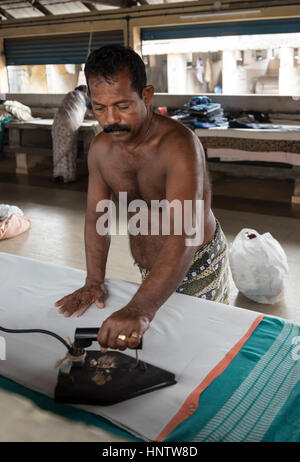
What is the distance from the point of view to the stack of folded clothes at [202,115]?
5.27 m

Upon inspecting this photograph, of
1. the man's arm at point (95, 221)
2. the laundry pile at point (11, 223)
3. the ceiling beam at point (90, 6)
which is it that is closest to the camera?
the man's arm at point (95, 221)

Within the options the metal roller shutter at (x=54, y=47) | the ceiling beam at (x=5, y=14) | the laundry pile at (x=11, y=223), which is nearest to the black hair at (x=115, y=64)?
the laundry pile at (x=11, y=223)

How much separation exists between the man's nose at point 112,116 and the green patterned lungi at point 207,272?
716mm

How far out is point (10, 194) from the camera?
18.8 ft

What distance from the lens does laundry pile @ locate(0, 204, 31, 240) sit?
406cm

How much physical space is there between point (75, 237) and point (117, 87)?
2.95 m

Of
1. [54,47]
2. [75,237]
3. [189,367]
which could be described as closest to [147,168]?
[189,367]

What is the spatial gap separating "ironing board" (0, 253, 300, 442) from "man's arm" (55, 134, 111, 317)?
0.13 feet

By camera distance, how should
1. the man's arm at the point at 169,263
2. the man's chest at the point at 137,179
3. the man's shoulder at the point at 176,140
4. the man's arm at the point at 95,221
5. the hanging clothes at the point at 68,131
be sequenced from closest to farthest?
1. the man's arm at the point at 169,263
2. the man's shoulder at the point at 176,140
3. the man's chest at the point at 137,179
4. the man's arm at the point at 95,221
5. the hanging clothes at the point at 68,131

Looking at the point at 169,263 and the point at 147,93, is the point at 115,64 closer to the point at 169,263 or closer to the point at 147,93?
the point at 147,93

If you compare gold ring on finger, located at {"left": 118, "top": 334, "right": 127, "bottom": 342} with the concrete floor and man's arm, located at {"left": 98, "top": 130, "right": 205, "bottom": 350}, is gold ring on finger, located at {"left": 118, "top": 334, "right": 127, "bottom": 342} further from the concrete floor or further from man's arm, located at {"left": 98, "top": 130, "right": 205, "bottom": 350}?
the concrete floor

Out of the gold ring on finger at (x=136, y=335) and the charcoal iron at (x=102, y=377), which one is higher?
the gold ring on finger at (x=136, y=335)

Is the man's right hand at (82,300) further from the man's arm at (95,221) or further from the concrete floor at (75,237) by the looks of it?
the concrete floor at (75,237)

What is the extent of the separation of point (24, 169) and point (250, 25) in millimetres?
3767
